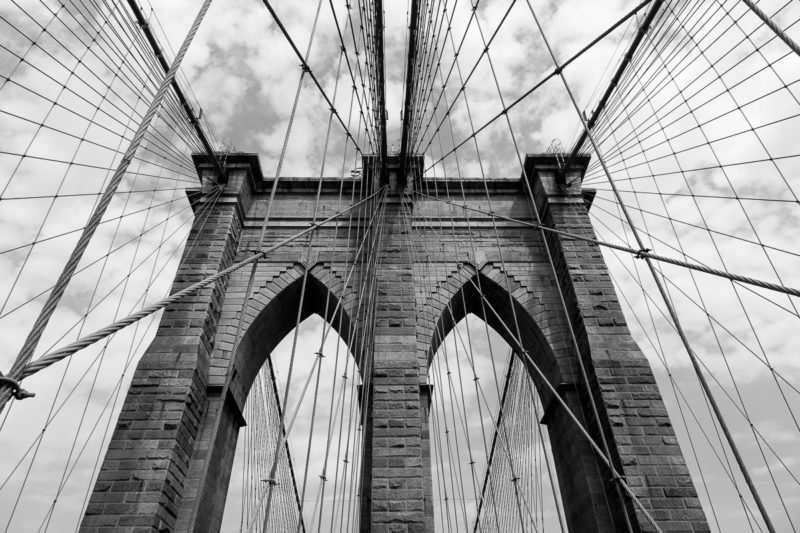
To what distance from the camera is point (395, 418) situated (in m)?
7.17

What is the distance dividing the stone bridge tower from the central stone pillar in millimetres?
22

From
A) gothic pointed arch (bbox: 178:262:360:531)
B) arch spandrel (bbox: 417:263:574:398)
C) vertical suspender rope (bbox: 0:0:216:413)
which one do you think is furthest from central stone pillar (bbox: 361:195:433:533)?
vertical suspender rope (bbox: 0:0:216:413)

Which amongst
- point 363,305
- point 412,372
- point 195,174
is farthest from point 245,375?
point 195,174

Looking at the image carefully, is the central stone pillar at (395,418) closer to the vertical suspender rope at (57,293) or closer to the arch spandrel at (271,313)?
the arch spandrel at (271,313)

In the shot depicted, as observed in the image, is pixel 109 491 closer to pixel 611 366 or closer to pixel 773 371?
pixel 611 366

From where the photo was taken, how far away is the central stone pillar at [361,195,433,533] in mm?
6426

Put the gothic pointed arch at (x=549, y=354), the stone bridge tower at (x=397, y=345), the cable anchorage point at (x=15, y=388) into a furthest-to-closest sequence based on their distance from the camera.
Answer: the gothic pointed arch at (x=549, y=354), the stone bridge tower at (x=397, y=345), the cable anchorage point at (x=15, y=388)

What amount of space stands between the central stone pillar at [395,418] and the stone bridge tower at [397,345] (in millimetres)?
22

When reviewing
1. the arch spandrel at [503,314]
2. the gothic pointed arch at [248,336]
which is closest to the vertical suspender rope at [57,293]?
the gothic pointed arch at [248,336]

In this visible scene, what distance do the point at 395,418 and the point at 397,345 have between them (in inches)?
46.7

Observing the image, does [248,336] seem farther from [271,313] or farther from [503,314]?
[503,314]

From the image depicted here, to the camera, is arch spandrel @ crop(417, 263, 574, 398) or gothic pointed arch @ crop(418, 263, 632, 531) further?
arch spandrel @ crop(417, 263, 574, 398)

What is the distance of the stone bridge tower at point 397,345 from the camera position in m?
6.39

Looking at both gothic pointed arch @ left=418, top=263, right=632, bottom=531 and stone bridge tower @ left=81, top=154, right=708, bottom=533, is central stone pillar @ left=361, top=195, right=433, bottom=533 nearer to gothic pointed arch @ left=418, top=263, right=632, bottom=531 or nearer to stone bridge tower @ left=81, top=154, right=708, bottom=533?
stone bridge tower @ left=81, top=154, right=708, bottom=533
